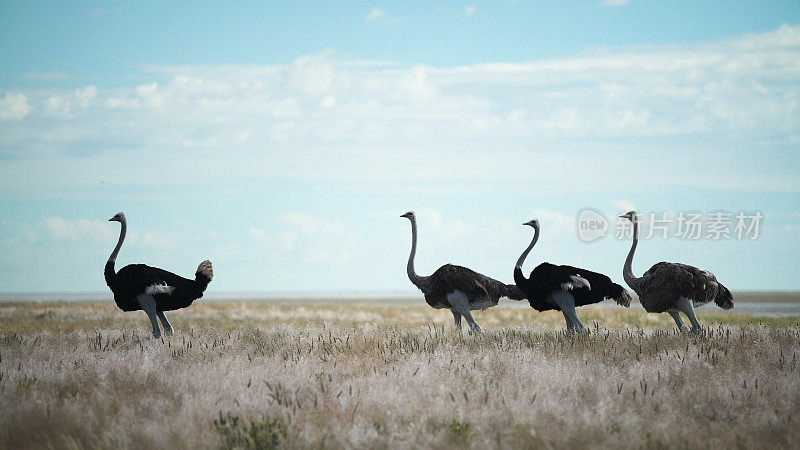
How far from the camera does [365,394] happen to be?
8578 mm

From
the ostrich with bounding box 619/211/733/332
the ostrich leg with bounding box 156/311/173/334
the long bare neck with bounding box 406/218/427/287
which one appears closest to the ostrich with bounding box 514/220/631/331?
the ostrich with bounding box 619/211/733/332

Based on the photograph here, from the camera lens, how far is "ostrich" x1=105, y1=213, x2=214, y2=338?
575 inches

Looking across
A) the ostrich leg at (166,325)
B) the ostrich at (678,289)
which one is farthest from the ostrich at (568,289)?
the ostrich leg at (166,325)

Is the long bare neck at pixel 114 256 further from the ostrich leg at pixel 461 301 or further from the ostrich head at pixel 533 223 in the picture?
the ostrich head at pixel 533 223

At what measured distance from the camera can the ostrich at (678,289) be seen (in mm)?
13328

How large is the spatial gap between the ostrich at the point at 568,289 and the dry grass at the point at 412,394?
3.50ft

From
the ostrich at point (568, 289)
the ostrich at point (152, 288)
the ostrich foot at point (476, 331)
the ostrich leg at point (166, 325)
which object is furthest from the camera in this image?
the ostrich leg at point (166, 325)

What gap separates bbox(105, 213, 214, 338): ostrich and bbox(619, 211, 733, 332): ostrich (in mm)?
8883

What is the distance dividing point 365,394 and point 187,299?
759cm

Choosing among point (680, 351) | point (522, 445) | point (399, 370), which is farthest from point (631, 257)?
point (522, 445)

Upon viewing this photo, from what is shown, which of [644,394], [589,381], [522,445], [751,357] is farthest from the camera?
[751,357]

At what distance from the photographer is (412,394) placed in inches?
337

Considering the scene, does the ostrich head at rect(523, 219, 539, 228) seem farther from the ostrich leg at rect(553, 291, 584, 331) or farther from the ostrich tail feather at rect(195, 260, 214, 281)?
the ostrich tail feather at rect(195, 260, 214, 281)

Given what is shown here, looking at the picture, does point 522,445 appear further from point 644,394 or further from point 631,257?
point 631,257
